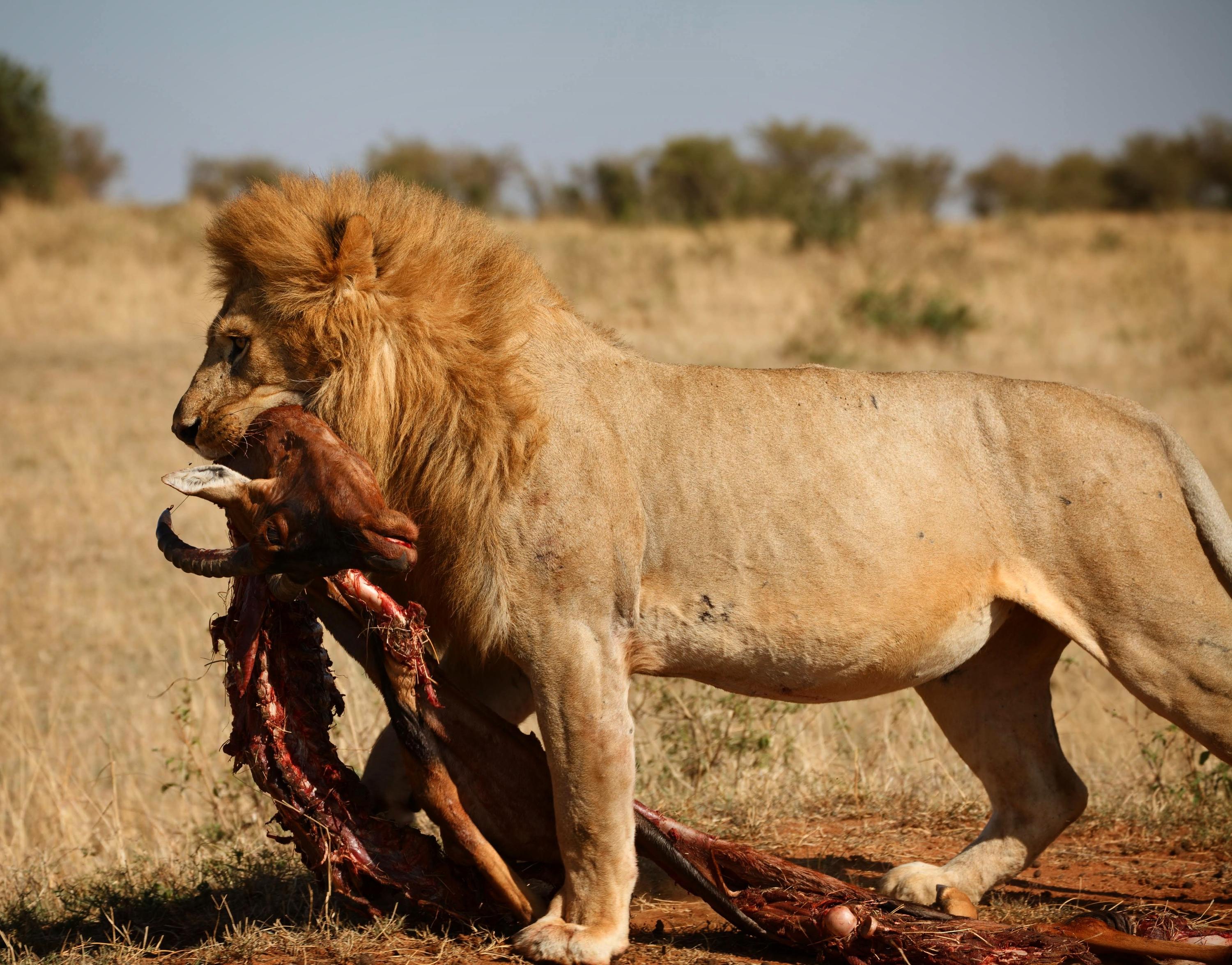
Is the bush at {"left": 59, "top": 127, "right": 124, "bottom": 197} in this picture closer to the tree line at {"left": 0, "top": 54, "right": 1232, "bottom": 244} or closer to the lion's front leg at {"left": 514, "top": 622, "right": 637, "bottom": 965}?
the tree line at {"left": 0, "top": 54, "right": 1232, "bottom": 244}

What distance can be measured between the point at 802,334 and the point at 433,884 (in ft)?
43.8

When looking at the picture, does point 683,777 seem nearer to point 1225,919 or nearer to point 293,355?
point 1225,919

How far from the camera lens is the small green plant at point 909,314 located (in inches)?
667

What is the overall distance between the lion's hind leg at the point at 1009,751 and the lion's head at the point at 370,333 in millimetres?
1863

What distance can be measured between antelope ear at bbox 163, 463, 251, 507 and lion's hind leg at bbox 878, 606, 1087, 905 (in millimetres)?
2327

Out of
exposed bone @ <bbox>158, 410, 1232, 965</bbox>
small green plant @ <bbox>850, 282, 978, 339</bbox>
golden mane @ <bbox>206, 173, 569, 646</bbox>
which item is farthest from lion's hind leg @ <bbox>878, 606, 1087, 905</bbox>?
small green plant @ <bbox>850, 282, 978, 339</bbox>

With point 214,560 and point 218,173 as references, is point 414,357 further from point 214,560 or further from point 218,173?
point 218,173

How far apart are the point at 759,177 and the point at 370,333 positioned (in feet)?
120

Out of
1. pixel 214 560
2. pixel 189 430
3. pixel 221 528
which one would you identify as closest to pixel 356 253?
pixel 189 430

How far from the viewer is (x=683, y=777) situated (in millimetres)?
4906

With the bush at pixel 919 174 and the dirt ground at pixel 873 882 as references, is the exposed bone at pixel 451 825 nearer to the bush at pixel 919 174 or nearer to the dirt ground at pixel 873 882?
the dirt ground at pixel 873 882

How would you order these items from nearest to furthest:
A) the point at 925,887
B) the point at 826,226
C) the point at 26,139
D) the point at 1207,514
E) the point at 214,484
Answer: the point at 214,484 → the point at 1207,514 → the point at 925,887 → the point at 826,226 → the point at 26,139

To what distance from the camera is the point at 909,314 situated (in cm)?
1741

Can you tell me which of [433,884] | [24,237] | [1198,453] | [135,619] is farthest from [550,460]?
[24,237]
